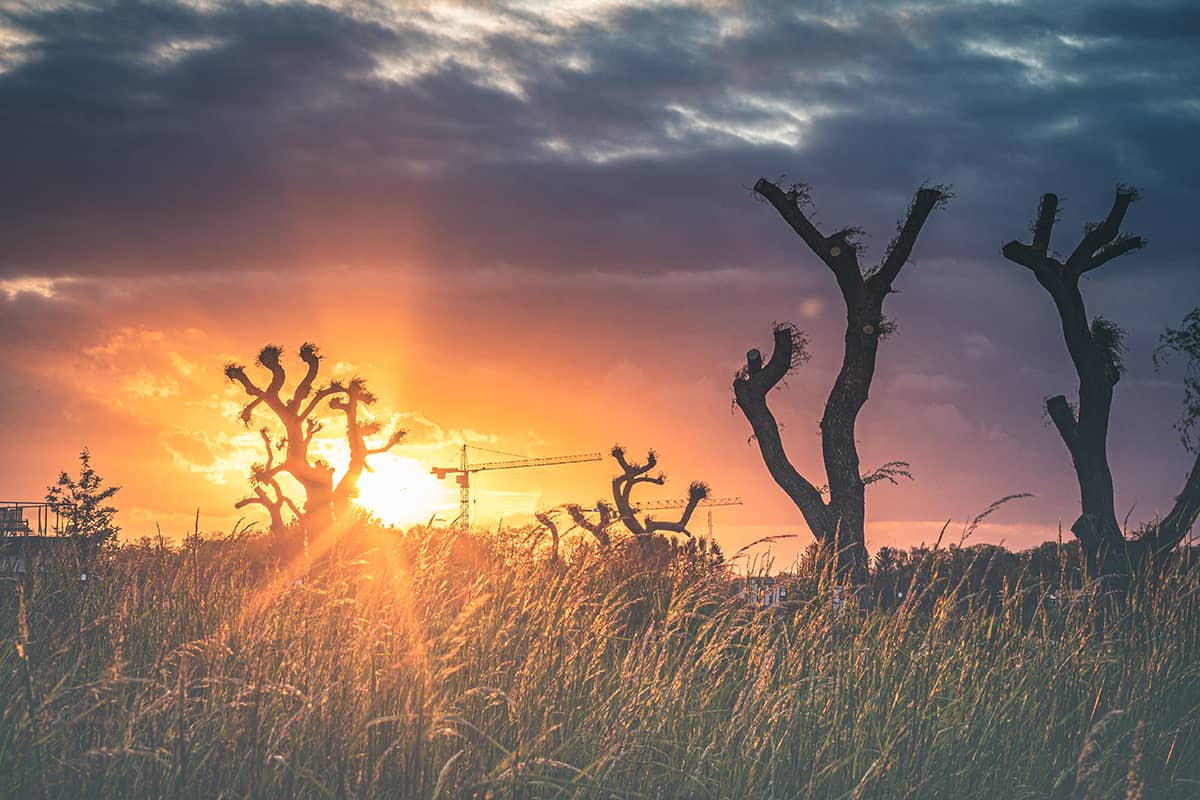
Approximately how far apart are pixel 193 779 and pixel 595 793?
1.77m

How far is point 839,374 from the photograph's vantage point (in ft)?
67.9

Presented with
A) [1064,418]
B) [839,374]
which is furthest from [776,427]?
[1064,418]

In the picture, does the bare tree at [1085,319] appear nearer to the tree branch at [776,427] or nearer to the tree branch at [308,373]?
the tree branch at [776,427]

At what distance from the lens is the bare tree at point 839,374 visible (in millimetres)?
20188

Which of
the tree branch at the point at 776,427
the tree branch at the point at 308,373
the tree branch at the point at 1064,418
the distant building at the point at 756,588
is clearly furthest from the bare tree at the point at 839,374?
the tree branch at the point at 308,373

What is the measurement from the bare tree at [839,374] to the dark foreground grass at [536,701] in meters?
10.9

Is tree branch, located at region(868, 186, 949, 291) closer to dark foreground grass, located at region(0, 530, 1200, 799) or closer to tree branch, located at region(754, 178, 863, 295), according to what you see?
tree branch, located at region(754, 178, 863, 295)

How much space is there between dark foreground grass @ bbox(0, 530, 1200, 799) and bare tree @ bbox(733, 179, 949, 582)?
10.9 m

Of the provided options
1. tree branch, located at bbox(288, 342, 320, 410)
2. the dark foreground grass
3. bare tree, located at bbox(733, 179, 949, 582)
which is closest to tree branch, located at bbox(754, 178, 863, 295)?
bare tree, located at bbox(733, 179, 949, 582)

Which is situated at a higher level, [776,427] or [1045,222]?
[1045,222]

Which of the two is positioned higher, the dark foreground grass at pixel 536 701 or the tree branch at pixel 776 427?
the tree branch at pixel 776 427

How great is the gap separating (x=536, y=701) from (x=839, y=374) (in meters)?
15.8

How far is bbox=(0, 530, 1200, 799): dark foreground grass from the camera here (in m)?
4.72

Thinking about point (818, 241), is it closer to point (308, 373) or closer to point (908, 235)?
point (908, 235)
